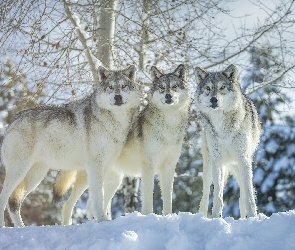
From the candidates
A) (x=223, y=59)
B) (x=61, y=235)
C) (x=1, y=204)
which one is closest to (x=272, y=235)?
(x=61, y=235)

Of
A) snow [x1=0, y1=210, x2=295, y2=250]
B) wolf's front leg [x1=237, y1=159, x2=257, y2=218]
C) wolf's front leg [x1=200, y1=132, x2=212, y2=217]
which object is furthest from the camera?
wolf's front leg [x1=200, y1=132, x2=212, y2=217]

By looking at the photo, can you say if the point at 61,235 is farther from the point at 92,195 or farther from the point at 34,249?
the point at 92,195

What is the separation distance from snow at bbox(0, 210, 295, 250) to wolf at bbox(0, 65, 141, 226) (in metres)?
1.52

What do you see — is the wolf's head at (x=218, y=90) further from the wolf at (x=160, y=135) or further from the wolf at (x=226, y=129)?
the wolf at (x=160, y=135)

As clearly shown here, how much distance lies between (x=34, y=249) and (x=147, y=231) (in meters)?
1.20

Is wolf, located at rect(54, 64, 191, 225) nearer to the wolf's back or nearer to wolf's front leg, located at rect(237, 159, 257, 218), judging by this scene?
the wolf's back

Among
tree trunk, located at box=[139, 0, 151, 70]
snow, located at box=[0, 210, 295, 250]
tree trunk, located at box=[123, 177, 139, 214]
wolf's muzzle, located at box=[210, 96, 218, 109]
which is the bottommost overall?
snow, located at box=[0, 210, 295, 250]

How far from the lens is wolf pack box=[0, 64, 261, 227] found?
6664 mm

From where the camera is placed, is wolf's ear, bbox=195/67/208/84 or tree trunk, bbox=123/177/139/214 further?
tree trunk, bbox=123/177/139/214

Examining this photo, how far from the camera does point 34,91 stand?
399 inches

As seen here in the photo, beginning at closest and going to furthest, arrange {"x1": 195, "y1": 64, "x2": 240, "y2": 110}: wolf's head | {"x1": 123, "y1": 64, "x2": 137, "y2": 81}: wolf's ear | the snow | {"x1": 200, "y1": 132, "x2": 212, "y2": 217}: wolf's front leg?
the snow, {"x1": 195, "y1": 64, "x2": 240, "y2": 110}: wolf's head, {"x1": 200, "y1": 132, "x2": 212, "y2": 217}: wolf's front leg, {"x1": 123, "y1": 64, "x2": 137, "y2": 81}: wolf's ear

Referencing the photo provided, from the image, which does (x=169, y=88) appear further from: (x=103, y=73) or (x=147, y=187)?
(x=147, y=187)

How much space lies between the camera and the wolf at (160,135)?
7.10m

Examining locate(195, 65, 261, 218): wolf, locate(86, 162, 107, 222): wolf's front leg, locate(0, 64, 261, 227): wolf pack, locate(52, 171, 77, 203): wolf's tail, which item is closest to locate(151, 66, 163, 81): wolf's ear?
locate(0, 64, 261, 227): wolf pack
